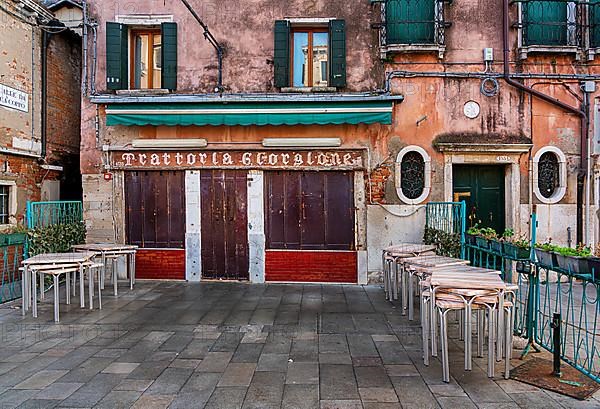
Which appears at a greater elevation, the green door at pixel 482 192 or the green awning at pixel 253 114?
the green awning at pixel 253 114

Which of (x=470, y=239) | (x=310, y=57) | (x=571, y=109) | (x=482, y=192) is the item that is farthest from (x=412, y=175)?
(x=571, y=109)

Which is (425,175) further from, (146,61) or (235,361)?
(146,61)

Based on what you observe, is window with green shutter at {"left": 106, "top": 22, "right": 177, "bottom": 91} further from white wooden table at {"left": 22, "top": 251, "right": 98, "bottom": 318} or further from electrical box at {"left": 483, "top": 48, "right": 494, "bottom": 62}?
electrical box at {"left": 483, "top": 48, "right": 494, "bottom": 62}

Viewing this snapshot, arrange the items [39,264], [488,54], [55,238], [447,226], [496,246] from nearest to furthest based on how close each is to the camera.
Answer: [496,246], [39,264], [447,226], [55,238], [488,54]

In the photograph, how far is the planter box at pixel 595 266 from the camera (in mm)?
3982

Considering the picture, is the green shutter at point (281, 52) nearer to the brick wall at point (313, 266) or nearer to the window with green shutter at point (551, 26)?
the brick wall at point (313, 266)

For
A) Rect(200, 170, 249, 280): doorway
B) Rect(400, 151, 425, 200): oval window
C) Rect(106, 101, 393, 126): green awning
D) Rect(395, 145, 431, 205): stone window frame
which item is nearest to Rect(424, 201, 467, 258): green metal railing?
Rect(395, 145, 431, 205): stone window frame

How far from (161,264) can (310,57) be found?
5127 millimetres

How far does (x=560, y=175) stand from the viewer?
9.09 m

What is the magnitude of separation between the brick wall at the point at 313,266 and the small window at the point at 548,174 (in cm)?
392

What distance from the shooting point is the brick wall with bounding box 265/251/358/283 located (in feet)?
30.1

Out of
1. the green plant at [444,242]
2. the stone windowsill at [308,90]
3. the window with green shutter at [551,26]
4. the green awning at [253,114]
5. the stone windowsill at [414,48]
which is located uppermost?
the window with green shutter at [551,26]

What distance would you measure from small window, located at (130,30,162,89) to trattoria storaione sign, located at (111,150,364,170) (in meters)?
1.46

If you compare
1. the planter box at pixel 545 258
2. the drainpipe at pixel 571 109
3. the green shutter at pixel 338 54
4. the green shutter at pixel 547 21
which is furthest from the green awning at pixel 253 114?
the planter box at pixel 545 258
